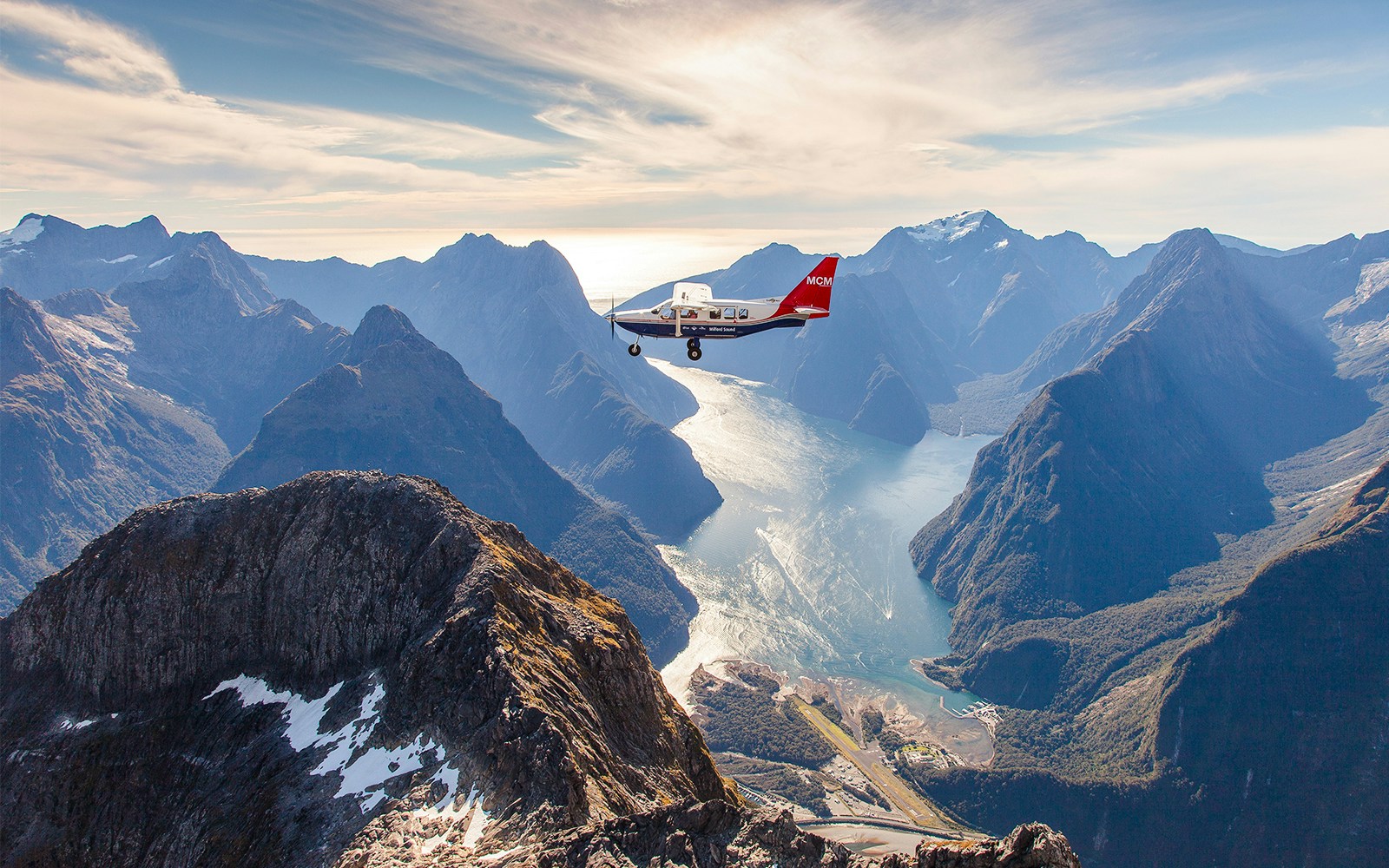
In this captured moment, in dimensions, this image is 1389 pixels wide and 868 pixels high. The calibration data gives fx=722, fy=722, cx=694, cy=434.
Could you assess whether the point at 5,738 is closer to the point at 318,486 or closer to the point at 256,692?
the point at 256,692

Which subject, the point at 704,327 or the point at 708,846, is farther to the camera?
the point at 704,327

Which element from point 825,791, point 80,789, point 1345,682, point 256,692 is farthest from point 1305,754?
point 80,789

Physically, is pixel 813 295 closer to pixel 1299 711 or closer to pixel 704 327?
pixel 704 327

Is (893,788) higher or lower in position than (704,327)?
lower

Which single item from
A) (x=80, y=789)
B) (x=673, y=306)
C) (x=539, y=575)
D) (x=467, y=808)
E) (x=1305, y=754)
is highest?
(x=673, y=306)

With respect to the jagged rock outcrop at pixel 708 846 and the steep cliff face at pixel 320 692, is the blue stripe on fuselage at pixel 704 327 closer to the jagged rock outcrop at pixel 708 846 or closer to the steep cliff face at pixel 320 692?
the steep cliff face at pixel 320 692

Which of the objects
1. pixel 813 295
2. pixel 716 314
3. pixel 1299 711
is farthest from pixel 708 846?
pixel 1299 711
